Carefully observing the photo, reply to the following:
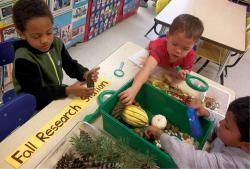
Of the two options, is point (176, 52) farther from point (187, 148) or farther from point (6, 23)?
point (6, 23)

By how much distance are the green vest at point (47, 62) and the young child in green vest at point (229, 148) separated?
2.13 feet

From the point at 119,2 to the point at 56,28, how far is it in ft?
3.60

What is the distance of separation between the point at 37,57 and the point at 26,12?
21 cm

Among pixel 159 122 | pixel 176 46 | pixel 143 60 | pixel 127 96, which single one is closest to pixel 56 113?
pixel 127 96

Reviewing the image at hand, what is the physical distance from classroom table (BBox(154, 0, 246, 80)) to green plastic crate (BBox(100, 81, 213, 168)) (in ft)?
3.14

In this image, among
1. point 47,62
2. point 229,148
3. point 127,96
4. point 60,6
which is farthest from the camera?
point 60,6

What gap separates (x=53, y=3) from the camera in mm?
1923

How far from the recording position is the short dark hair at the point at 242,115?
28.4 inches

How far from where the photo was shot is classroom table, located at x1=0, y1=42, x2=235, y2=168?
785 mm

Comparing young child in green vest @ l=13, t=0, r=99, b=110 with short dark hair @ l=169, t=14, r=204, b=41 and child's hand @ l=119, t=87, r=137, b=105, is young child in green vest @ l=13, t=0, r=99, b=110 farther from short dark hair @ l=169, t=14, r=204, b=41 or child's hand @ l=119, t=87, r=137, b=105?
short dark hair @ l=169, t=14, r=204, b=41

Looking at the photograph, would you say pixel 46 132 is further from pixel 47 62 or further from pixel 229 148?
pixel 229 148

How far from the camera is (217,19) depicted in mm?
2080

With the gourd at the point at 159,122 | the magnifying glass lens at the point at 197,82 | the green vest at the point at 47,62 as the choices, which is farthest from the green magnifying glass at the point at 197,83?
the green vest at the point at 47,62

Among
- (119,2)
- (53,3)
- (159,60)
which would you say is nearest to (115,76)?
(159,60)
